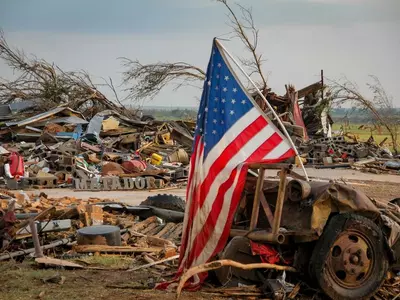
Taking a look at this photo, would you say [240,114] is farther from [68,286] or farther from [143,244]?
[143,244]

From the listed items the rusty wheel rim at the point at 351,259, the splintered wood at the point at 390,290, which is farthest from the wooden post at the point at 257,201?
the splintered wood at the point at 390,290

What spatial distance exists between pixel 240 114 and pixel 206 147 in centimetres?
56

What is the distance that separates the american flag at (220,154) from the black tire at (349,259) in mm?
1005

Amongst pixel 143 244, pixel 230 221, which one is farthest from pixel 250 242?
pixel 143 244

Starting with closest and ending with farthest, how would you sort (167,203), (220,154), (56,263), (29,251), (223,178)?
1. (223,178)
2. (220,154)
3. (56,263)
4. (29,251)
5. (167,203)

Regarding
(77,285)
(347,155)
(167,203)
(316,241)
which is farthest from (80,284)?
(347,155)

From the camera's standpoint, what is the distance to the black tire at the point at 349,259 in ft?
20.3

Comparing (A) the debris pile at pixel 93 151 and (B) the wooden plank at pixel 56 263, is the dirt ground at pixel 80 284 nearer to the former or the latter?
(B) the wooden plank at pixel 56 263

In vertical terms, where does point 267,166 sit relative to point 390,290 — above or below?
above

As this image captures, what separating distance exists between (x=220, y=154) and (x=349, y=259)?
1.85 meters

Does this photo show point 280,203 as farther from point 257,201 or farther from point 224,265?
point 224,265

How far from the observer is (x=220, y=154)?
22.1ft

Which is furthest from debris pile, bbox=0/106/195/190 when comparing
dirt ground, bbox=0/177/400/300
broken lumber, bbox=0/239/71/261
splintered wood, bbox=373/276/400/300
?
splintered wood, bbox=373/276/400/300

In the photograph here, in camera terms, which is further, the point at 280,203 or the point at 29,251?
the point at 29,251
